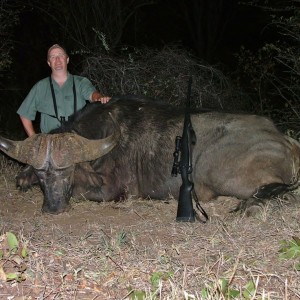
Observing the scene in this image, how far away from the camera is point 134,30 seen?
42.7 ft

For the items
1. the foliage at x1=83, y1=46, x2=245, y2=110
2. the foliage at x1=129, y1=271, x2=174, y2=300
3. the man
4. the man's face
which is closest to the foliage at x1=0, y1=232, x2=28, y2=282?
the foliage at x1=129, y1=271, x2=174, y2=300

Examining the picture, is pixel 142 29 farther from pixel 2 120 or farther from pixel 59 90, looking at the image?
pixel 59 90

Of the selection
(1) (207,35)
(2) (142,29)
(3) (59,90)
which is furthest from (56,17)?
(1) (207,35)

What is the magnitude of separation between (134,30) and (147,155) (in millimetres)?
8386

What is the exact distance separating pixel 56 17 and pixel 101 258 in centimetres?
909

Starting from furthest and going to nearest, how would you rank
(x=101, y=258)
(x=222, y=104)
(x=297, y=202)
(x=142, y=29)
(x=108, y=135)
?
(x=142, y=29), (x=222, y=104), (x=108, y=135), (x=297, y=202), (x=101, y=258)

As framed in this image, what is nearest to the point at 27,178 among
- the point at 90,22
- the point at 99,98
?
the point at 99,98

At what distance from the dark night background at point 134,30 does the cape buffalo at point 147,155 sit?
2980 mm

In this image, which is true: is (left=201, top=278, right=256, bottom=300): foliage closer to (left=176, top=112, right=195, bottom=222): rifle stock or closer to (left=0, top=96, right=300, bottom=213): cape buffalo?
(left=176, top=112, right=195, bottom=222): rifle stock

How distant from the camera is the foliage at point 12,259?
2.84 m

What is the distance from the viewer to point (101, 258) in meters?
3.13

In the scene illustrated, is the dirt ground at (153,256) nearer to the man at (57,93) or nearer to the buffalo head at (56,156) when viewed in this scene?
the buffalo head at (56,156)

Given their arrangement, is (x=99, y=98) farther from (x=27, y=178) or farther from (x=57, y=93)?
(x=27, y=178)

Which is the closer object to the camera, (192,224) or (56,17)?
(192,224)
